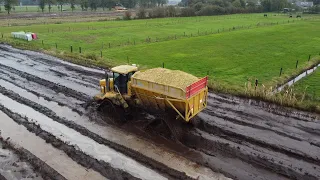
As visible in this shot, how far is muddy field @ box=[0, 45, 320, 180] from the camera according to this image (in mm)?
12336

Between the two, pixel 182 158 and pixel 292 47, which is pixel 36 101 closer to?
pixel 182 158

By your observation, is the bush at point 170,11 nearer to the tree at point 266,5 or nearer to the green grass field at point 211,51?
the green grass field at point 211,51

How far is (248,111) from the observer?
1825cm

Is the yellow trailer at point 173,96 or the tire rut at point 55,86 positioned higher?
the yellow trailer at point 173,96

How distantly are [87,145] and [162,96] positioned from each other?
4261 mm

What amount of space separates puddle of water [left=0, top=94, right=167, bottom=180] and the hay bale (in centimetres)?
392

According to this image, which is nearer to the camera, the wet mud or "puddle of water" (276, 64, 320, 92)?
the wet mud

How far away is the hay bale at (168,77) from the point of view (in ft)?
47.5

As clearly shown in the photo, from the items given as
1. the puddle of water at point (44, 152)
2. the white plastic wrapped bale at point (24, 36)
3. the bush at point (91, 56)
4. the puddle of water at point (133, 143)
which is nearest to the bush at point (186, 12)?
the white plastic wrapped bale at point (24, 36)

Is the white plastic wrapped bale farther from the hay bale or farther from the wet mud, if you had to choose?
the hay bale

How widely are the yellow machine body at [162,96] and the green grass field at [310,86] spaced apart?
29.5ft

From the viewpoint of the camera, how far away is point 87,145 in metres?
14.4

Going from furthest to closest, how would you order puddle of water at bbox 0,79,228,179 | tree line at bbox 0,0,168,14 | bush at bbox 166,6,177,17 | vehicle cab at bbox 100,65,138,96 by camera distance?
tree line at bbox 0,0,168,14 < bush at bbox 166,6,177,17 < vehicle cab at bbox 100,65,138,96 < puddle of water at bbox 0,79,228,179

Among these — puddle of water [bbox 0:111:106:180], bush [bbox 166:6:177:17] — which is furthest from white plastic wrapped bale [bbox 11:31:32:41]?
bush [bbox 166:6:177:17]
